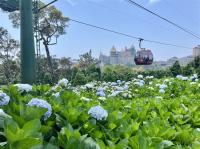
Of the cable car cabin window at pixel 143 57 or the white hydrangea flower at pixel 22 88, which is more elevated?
the cable car cabin window at pixel 143 57

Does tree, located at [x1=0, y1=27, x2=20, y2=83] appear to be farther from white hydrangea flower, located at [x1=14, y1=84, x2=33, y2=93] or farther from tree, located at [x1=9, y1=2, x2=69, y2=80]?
white hydrangea flower, located at [x1=14, y1=84, x2=33, y2=93]

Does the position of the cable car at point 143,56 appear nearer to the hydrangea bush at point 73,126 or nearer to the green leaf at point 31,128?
the hydrangea bush at point 73,126

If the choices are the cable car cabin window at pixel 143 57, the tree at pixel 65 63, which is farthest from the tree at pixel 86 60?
the cable car cabin window at pixel 143 57

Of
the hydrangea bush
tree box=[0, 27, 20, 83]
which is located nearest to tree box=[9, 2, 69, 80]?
tree box=[0, 27, 20, 83]

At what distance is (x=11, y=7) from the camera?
402 centimetres

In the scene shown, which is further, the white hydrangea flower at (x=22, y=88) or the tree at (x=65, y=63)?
the tree at (x=65, y=63)

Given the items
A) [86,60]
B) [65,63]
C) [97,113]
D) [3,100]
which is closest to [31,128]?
[3,100]

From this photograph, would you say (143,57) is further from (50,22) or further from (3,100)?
(3,100)

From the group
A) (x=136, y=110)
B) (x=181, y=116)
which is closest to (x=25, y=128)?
(x=136, y=110)

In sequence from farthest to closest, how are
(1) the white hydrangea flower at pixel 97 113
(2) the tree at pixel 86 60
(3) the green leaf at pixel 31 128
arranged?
(2) the tree at pixel 86 60 → (1) the white hydrangea flower at pixel 97 113 → (3) the green leaf at pixel 31 128

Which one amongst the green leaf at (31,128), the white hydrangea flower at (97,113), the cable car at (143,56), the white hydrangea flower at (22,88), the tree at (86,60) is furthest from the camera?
the tree at (86,60)

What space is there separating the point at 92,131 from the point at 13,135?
611 mm

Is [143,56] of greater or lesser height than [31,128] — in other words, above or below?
above

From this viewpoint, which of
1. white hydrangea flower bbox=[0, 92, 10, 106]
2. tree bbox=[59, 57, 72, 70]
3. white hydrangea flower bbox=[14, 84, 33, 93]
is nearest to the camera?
white hydrangea flower bbox=[0, 92, 10, 106]
